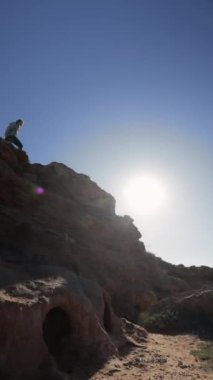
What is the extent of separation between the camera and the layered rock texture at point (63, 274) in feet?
30.6

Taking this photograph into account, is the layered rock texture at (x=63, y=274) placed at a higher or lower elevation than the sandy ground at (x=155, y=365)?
higher

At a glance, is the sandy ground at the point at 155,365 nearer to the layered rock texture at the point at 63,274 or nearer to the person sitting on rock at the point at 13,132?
the layered rock texture at the point at 63,274

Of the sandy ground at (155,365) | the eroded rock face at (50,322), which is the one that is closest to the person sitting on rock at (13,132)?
the eroded rock face at (50,322)

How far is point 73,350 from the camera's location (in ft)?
36.1

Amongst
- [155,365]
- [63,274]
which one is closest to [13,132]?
[63,274]

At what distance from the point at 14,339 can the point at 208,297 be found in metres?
14.3

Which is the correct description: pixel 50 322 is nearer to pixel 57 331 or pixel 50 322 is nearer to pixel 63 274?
pixel 57 331

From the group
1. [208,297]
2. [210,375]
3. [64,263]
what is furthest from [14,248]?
[208,297]

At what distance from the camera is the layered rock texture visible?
9.32 m

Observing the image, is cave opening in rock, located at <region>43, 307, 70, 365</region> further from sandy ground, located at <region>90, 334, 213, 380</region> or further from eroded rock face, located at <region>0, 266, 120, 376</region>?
sandy ground, located at <region>90, 334, 213, 380</region>

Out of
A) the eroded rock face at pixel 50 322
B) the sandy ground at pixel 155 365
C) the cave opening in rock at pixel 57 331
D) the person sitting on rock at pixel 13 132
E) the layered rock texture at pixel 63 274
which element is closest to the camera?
the eroded rock face at pixel 50 322

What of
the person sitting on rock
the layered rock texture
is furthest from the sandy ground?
the person sitting on rock

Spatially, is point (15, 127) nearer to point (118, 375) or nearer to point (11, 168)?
point (11, 168)

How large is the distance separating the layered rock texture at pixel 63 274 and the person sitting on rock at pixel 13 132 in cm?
46
